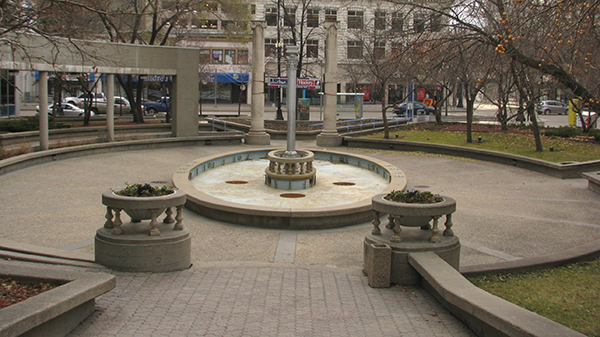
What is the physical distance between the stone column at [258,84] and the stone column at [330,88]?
2.93 m

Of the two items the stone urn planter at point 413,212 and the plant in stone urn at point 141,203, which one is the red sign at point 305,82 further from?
the stone urn planter at point 413,212

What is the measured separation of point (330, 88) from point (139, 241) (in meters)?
19.3

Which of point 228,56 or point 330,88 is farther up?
point 228,56

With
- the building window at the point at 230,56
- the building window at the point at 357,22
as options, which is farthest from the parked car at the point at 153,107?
the building window at the point at 230,56

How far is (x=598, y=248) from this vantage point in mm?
8852

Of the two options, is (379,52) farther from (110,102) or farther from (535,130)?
(110,102)

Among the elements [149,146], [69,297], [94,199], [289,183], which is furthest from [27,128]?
[69,297]

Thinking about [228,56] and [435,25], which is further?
[228,56]

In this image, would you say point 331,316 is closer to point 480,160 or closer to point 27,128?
point 480,160

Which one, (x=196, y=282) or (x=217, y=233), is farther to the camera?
(x=217, y=233)

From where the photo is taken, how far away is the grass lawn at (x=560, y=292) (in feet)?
19.3

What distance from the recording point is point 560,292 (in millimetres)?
6859

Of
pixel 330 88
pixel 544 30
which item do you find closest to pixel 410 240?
pixel 544 30

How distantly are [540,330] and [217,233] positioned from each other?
7.27 meters
